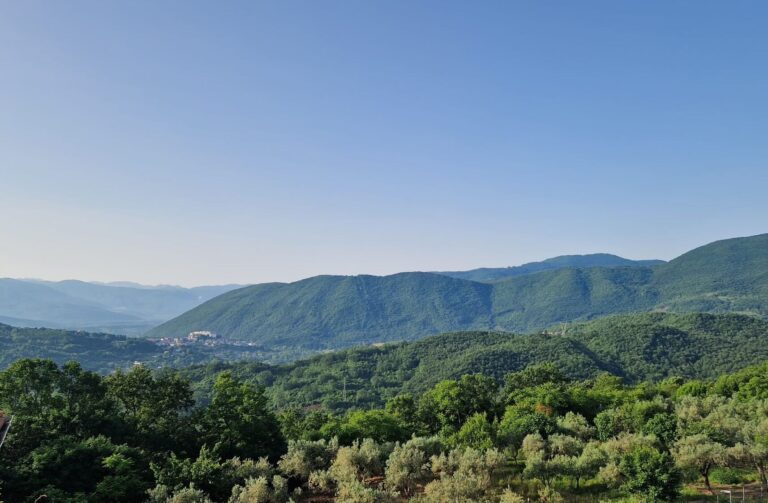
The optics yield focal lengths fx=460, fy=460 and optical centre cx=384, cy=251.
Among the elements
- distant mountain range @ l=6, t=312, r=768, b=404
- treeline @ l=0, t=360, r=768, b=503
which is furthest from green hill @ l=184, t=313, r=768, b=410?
treeline @ l=0, t=360, r=768, b=503

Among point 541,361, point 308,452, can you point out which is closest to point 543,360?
point 541,361

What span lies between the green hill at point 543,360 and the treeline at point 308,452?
333 ft

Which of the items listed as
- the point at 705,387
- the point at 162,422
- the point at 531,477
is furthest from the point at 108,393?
the point at 705,387

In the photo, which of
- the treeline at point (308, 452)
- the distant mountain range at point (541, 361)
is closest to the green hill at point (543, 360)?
the distant mountain range at point (541, 361)

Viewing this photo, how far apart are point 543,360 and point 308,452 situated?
438 ft

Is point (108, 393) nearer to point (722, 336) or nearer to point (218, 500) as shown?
point (218, 500)

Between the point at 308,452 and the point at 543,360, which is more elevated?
the point at 308,452

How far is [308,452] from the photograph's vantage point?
27.7 meters

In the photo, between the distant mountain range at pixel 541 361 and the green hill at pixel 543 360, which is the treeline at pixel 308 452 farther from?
the distant mountain range at pixel 541 361

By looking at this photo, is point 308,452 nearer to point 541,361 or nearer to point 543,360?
point 541,361

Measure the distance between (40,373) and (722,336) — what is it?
621 feet

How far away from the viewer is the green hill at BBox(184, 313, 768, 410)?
13750 cm

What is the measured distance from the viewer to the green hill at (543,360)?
138m

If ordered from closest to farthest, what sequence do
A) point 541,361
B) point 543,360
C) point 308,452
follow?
point 308,452
point 541,361
point 543,360
